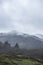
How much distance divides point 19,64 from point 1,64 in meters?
13.8

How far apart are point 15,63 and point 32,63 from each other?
14118 millimetres

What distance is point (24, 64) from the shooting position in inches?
5305

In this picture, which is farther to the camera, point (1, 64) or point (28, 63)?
point (28, 63)

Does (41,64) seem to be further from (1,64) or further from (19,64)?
(1,64)

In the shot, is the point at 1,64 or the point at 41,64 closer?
the point at 1,64

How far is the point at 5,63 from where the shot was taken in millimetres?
135125

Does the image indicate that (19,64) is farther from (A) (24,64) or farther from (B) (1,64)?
(B) (1,64)

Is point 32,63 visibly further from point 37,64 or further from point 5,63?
point 5,63

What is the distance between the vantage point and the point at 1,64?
13075cm

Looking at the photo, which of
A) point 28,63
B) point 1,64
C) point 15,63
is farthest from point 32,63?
point 1,64

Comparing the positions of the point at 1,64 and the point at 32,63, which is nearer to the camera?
the point at 1,64

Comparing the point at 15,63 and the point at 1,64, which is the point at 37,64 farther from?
the point at 1,64

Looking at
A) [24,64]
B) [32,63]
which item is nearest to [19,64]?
[24,64]

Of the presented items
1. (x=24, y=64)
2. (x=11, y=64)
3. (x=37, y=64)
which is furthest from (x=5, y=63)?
(x=37, y=64)
